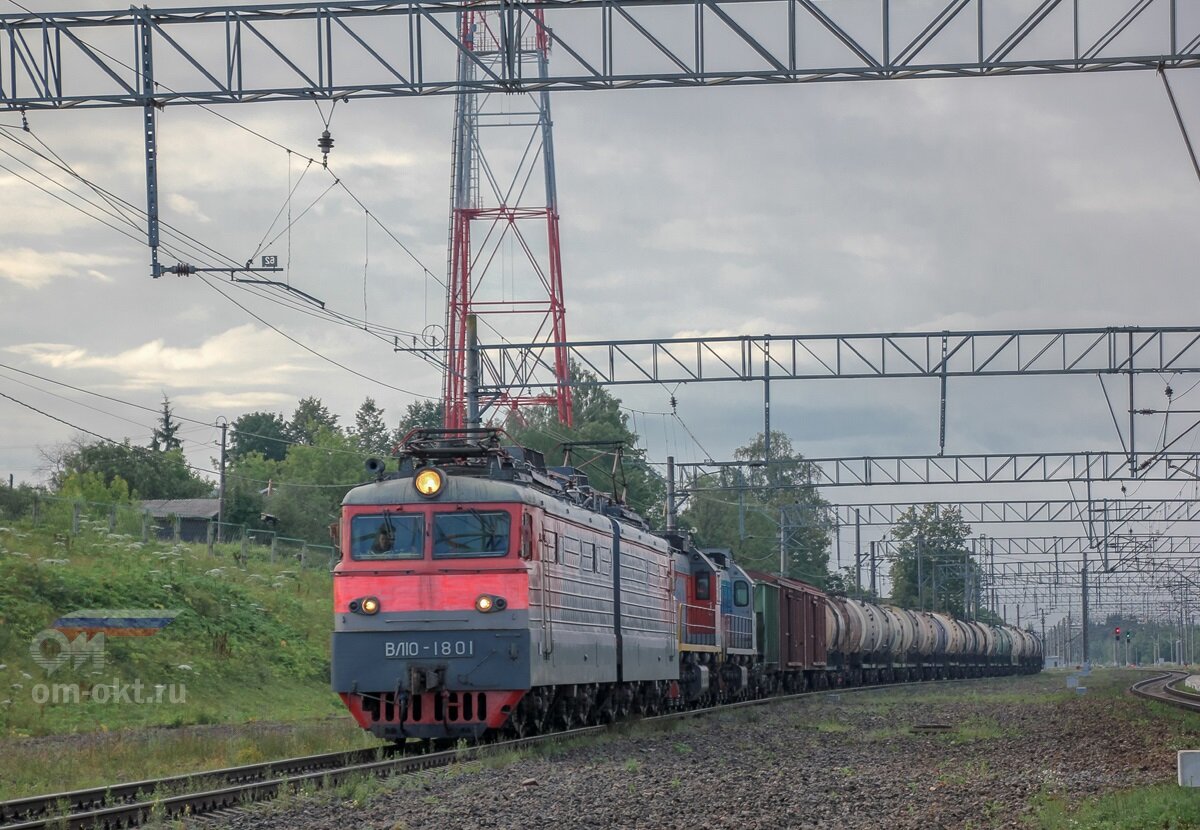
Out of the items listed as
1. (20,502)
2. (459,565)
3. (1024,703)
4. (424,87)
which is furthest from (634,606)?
(20,502)

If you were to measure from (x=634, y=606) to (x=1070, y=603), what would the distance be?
114 metres

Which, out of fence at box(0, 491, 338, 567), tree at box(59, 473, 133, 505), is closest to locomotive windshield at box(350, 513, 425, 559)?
fence at box(0, 491, 338, 567)

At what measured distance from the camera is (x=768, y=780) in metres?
16.4

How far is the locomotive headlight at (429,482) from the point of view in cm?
1950

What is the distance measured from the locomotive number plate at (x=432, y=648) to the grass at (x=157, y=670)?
2169 mm

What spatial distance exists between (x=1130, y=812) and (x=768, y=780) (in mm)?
4700

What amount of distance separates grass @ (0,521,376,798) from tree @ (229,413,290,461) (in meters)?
88.0

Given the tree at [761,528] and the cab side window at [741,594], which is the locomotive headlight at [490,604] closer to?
the cab side window at [741,594]

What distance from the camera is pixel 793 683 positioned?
46.7 metres

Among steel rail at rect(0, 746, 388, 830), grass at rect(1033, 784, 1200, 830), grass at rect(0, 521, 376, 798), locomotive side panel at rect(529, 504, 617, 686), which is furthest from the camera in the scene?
locomotive side panel at rect(529, 504, 617, 686)

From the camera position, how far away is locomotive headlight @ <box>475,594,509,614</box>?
1906 centimetres

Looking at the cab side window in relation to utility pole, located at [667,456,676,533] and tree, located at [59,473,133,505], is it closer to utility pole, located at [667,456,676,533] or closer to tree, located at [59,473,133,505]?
utility pole, located at [667,456,676,533]

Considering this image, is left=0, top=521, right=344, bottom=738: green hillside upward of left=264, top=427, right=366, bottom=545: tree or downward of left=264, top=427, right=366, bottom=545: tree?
downward

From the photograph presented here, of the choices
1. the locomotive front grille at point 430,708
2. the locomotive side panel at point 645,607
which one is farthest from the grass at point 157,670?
the locomotive side panel at point 645,607
